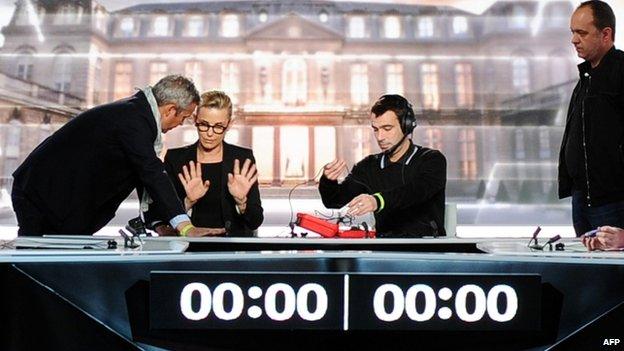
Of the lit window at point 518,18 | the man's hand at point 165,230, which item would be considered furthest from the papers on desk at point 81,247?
the lit window at point 518,18

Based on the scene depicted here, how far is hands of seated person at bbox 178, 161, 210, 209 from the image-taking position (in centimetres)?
219

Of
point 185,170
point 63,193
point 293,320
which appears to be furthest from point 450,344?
point 185,170

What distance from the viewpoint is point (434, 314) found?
1.05 metres

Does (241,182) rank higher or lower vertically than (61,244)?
higher

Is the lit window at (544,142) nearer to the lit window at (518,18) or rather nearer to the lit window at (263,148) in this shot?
the lit window at (518,18)

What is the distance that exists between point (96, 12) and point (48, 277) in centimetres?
510

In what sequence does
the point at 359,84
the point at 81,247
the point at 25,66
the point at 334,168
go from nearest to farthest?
the point at 81,247
the point at 334,168
the point at 25,66
the point at 359,84

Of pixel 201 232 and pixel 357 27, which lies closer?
pixel 201 232

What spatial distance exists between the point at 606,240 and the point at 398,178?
2.88ft

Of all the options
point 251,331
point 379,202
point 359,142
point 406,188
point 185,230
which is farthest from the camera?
point 359,142

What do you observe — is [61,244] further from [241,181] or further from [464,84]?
[464,84]

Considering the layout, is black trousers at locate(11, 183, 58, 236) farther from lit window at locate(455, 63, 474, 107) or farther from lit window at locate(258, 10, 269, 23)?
lit window at locate(455, 63, 474, 107)

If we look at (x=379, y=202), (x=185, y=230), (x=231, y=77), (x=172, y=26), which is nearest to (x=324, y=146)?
(x=231, y=77)

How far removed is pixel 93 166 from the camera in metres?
1.85
